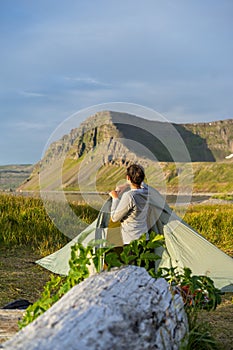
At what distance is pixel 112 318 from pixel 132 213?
3110 millimetres

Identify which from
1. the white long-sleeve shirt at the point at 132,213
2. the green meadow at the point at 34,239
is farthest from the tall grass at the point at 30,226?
the white long-sleeve shirt at the point at 132,213

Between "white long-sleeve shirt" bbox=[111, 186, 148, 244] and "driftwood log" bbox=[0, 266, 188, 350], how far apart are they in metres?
2.22

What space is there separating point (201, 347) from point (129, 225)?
2.01m

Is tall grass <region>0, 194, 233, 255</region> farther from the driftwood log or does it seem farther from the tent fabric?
the driftwood log

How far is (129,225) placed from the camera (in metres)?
6.13

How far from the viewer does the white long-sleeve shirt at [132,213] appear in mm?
6059

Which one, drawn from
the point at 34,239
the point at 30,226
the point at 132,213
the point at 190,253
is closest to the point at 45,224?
the point at 30,226

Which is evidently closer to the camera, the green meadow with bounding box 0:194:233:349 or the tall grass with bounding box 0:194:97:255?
the green meadow with bounding box 0:194:233:349

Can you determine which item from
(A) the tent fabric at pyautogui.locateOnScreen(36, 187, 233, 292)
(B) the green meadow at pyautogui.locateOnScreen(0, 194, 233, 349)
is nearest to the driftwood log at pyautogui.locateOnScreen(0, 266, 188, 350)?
(B) the green meadow at pyautogui.locateOnScreen(0, 194, 233, 349)

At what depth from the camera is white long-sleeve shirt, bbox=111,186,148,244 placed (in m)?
6.06

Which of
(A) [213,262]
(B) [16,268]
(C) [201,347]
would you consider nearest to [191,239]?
(A) [213,262]

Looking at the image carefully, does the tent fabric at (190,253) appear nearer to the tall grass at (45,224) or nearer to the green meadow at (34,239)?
the green meadow at (34,239)

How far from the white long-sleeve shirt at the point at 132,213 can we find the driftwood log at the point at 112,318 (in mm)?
→ 2221

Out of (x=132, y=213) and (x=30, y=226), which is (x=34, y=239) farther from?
(x=132, y=213)
